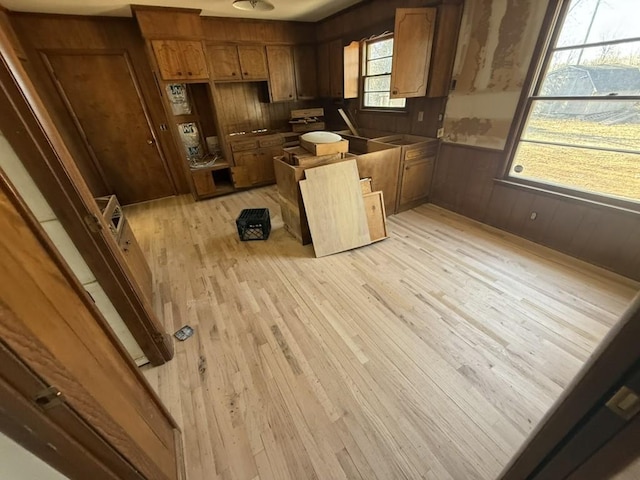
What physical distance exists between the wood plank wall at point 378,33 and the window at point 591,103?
1.14 meters

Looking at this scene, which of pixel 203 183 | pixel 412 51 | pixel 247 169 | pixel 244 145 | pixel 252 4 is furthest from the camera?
pixel 247 169

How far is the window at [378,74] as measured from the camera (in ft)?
12.0

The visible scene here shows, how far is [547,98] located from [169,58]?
4.45 m

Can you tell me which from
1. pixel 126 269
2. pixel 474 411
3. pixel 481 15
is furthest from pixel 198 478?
pixel 481 15

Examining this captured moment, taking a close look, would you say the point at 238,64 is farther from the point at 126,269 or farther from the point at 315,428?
the point at 315,428

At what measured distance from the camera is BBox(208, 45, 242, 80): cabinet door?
3.91m

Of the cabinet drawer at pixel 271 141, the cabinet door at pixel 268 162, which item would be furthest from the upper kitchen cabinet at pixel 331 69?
the cabinet door at pixel 268 162

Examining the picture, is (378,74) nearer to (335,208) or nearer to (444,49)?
(444,49)

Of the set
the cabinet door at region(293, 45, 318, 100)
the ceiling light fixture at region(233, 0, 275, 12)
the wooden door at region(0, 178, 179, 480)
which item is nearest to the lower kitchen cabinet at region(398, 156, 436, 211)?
the ceiling light fixture at region(233, 0, 275, 12)

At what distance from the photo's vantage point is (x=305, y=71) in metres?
4.73

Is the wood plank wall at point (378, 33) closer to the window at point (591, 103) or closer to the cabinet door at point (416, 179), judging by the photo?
the cabinet door at point (416, 179)

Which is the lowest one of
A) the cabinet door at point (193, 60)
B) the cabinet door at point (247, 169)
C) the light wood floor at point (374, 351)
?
the light wood floor at point (374, 351)

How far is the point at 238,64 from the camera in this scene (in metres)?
4.12

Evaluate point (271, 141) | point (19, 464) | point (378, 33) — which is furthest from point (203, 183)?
point (19, 464)
